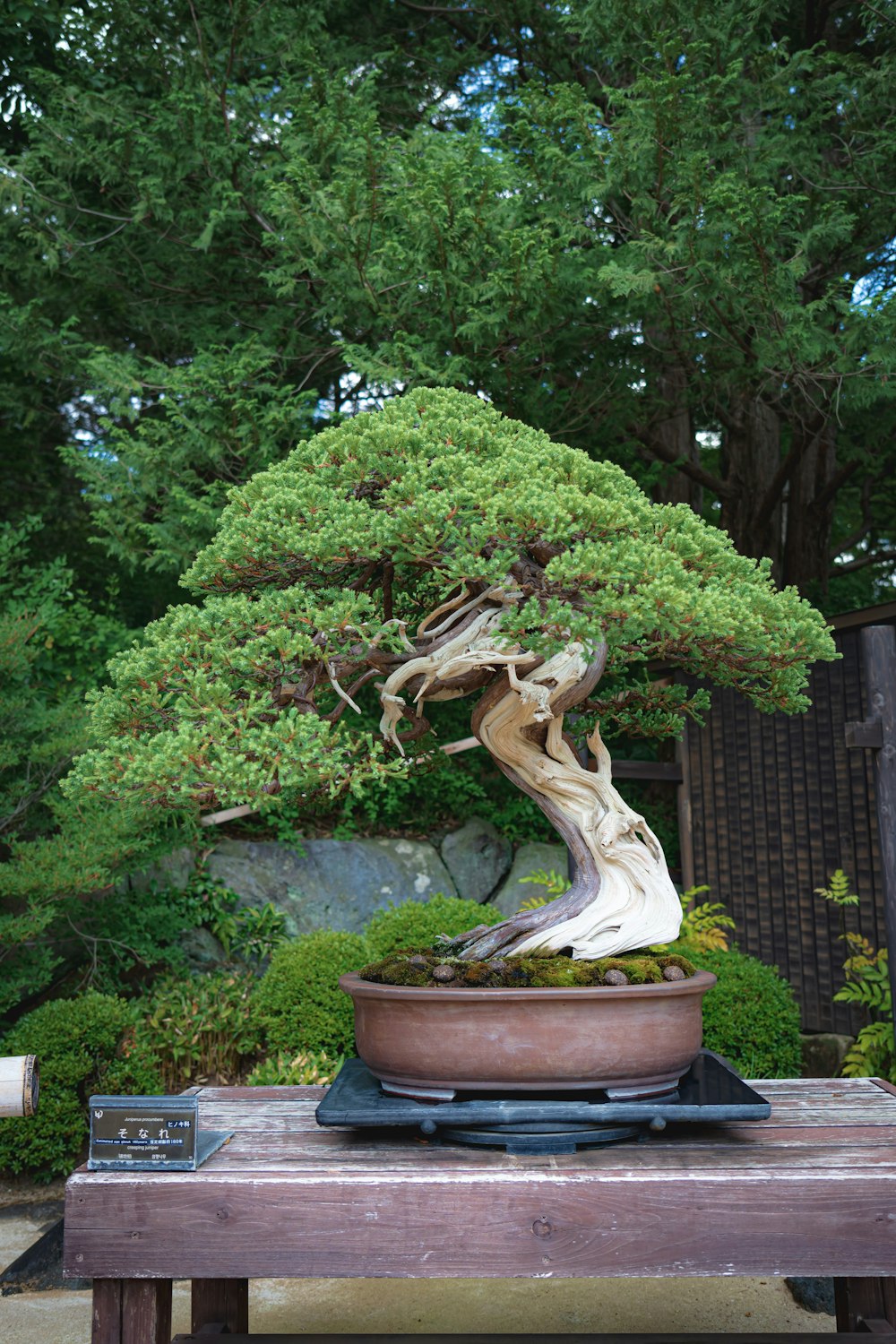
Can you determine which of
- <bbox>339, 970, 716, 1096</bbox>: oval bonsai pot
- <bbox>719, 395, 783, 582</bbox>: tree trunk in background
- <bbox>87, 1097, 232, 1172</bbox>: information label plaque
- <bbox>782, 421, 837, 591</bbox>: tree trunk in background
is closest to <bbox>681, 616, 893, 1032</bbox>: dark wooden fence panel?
<bbox>719, 395, 783, 582</bbox>: tree trunk in background

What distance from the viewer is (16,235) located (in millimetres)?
5586

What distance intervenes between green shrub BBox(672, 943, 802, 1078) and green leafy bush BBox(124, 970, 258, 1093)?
2092 millimetres

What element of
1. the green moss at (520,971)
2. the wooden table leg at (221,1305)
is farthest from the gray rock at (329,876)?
the green moss at (520,971)

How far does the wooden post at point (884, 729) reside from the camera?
11.0ft

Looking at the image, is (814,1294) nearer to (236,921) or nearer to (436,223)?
(236,921)

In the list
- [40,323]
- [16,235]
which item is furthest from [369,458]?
[16,235]

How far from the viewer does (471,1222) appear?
5.26 feet

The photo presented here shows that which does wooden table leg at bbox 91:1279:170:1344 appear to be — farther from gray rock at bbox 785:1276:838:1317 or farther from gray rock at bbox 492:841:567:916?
gray rock at bbox 492:841:567:916

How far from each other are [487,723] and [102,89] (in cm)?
505

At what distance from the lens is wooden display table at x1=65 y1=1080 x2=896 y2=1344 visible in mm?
1589

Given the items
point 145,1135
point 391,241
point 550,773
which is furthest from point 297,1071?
point 391,241

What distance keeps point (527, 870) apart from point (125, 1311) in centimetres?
469

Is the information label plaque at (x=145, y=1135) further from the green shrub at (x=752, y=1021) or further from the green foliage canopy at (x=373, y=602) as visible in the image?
the green shrub at (x=752, y=1021)

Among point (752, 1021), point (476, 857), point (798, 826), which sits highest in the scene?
point (798, 826)
